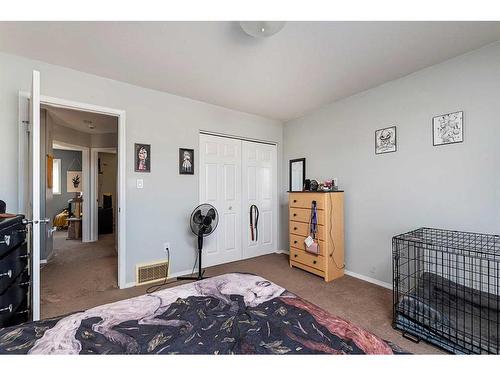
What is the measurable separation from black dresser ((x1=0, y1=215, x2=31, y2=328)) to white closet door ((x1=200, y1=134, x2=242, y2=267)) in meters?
1.84

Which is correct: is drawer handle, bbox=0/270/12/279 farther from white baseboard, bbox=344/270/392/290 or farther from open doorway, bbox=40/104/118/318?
white baseboard, bbox=344/270/392/290

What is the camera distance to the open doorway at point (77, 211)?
250 cm

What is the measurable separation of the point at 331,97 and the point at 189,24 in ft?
6.59

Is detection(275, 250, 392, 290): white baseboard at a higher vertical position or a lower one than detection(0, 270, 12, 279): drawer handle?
lower

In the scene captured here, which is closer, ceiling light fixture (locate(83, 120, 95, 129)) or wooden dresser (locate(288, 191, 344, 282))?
wooden dresser (locate(288, 191, 344, 282))

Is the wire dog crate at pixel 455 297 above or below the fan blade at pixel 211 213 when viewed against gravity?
below

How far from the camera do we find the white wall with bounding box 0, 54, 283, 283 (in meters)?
2.03

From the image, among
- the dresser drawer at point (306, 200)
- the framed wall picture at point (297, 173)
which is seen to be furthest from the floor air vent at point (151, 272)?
the framed wall picture at point (297, 173)

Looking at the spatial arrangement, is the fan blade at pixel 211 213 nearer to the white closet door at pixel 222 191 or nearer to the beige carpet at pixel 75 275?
the white closet door at pixel 222 191

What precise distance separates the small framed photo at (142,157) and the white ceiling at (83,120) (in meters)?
1.38

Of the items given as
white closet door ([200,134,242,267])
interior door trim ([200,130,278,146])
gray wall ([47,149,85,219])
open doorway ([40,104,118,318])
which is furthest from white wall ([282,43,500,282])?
gray wall ([47,149,85,219])
